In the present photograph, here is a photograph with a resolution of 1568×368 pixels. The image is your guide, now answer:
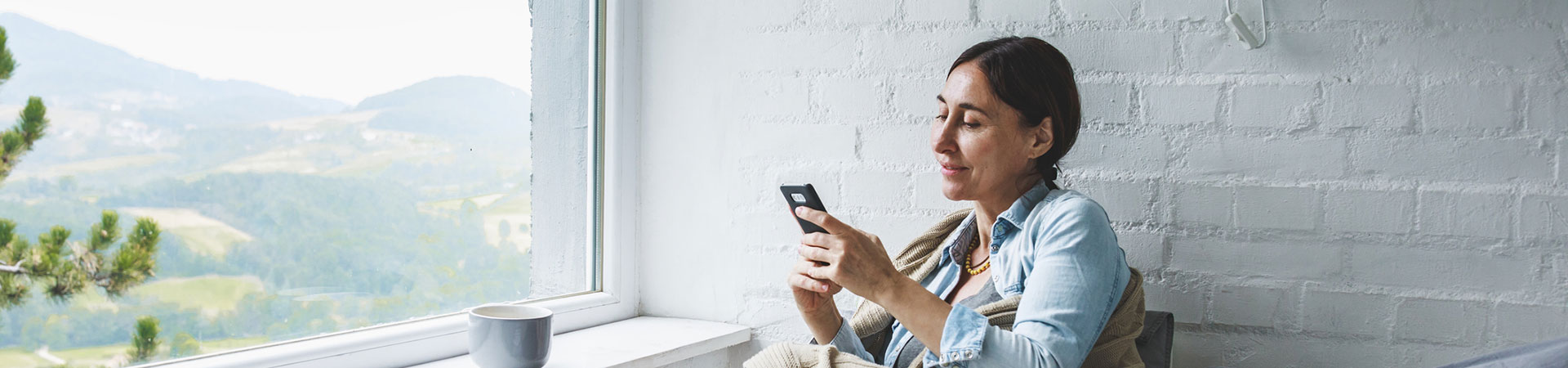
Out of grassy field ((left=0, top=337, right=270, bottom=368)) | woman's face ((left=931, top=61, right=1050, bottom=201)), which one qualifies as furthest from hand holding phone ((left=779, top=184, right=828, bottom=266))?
grassy field ((left=0, top=337, right=270, bottom=368))

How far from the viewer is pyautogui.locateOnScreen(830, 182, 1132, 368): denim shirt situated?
1098 millimetres

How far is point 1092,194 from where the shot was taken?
5.11ft

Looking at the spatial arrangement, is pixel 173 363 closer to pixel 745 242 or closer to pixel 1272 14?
pixel 745 242

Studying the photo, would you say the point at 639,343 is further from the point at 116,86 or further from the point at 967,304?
the point at 116,86

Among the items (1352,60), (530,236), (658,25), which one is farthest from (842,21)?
(1352,60)

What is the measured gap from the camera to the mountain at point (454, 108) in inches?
59.9

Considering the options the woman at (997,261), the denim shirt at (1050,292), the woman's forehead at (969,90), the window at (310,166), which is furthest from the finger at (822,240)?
the window at (310,166)

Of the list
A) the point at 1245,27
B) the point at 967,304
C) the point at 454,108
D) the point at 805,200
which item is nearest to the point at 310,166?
the point at 454,108

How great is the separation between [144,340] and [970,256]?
1103 millimetres

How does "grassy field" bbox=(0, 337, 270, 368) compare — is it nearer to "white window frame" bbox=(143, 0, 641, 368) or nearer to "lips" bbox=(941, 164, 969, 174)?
"white window frame" bbox=(143, 0, 641, 368)

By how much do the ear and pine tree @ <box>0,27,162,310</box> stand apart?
3.69 feet

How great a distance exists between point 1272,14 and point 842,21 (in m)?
0.69

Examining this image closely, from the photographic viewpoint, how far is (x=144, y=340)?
121 centimetres

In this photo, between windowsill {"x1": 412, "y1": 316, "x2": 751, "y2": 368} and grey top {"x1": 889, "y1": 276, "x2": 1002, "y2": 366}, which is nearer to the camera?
grey top {"x1": 889, "y1": 276, "x2": 1002, "y2": 366}
